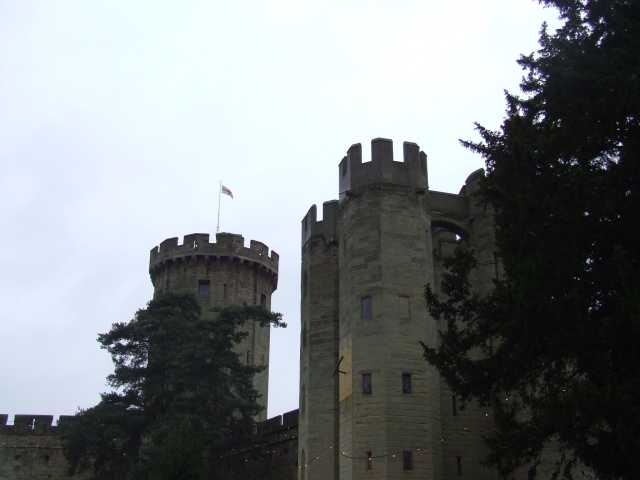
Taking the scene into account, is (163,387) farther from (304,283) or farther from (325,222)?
(325,222)

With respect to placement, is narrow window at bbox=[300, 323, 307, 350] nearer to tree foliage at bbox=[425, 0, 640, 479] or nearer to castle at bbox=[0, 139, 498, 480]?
castle at bbox=[0, 139, 498, 480]

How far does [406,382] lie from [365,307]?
2.97 metres

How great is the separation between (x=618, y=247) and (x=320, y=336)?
63.7ft

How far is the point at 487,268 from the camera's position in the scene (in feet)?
101

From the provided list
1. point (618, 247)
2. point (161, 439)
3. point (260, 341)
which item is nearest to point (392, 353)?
point (161, 439)

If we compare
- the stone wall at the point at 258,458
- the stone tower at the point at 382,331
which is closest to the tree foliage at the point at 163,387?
the stone wall at the point at 258,458

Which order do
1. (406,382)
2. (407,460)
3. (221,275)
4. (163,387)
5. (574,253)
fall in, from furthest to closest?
(221,275) → (163,387) → (406,382) → (407,460) → (574,253)

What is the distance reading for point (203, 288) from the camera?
4572 centimetres

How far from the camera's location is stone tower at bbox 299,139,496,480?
26.5m

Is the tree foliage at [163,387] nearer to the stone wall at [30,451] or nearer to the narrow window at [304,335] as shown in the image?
the narrow window at [304,335]

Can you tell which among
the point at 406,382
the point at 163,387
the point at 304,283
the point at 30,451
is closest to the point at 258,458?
the point at 163,387

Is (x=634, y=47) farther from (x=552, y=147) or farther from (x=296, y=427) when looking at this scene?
(x=296, y=427)

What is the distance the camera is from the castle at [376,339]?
26578 millimetres

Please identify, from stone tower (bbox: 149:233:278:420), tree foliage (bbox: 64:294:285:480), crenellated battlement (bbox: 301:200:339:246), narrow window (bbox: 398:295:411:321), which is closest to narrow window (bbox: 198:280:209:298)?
stone tower (bbox: 149:233:278:420)
